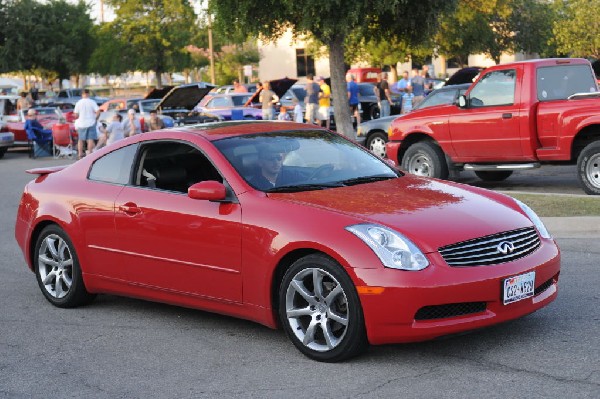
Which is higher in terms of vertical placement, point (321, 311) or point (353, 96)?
point (321, 311)

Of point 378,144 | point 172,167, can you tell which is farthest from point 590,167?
point 172,167

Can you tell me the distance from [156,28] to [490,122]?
48.4 meters

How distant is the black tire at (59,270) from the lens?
8.12 meters

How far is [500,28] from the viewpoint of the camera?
6500 cm

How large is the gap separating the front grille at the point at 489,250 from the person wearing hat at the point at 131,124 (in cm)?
1901

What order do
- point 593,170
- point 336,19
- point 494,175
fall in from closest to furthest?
point 593,170, point 494,175, point 336,19

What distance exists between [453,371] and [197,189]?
2133 millimetres

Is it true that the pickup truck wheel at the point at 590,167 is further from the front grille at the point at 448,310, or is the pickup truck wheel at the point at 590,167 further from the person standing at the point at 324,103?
the person standing at the point at 324,103

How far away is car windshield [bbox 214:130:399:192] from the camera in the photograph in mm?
6984

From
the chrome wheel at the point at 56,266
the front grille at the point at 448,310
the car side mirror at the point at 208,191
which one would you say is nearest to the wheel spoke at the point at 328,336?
the front grille at the point at 448,310

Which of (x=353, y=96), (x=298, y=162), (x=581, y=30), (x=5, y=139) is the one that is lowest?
(x=5, y=139)

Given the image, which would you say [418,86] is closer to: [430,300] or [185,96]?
[185,96]

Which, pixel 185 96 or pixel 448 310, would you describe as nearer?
pixel 448 310

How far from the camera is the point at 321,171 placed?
23.7 ft
